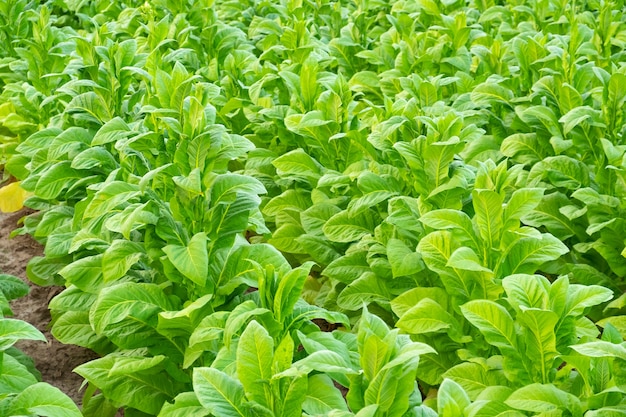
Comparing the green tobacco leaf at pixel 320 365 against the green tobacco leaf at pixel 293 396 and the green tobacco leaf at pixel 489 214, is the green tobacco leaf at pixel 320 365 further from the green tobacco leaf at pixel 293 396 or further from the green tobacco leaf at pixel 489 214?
Result: the green tobacco leaf at pixel 489 214

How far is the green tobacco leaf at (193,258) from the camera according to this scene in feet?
10.7

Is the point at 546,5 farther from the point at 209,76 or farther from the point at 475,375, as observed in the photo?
the point at 475,375

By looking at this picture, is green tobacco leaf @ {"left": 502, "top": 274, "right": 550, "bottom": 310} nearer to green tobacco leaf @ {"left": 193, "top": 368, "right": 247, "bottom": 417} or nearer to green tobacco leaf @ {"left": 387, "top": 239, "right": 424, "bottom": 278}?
green tobacco leaf @ {"left": 387, "top": 239, "right": 424, "bottom": 278}

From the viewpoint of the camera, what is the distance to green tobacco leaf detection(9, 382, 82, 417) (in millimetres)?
2818

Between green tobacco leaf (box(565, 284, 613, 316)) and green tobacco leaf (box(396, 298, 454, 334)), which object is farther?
green tobacco leaf (box(396, 298, 454, 334))

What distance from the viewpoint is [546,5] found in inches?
268

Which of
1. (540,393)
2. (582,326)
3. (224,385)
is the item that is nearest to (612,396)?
(540,393)

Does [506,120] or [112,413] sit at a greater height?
[506,120]

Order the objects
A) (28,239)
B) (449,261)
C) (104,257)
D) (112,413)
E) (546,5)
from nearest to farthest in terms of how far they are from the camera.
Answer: (449,261), (104,257), (112,413), (28,239), (546,5)

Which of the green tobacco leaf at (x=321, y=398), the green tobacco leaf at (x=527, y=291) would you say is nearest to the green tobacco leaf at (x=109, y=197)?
the green tobacco leaf at (x=321, y=398)

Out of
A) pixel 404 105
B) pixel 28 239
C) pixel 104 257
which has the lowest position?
pixel 28 239

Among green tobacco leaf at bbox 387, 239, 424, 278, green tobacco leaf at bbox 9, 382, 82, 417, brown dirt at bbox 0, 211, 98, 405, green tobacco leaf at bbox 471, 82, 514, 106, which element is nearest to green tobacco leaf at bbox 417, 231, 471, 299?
green tobacco leaf at bbox 387, 239, 424, 278

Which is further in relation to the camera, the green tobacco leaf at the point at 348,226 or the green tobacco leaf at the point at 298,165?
the green tobacco leaf at the point at 298,165

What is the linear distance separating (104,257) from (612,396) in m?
2.01
